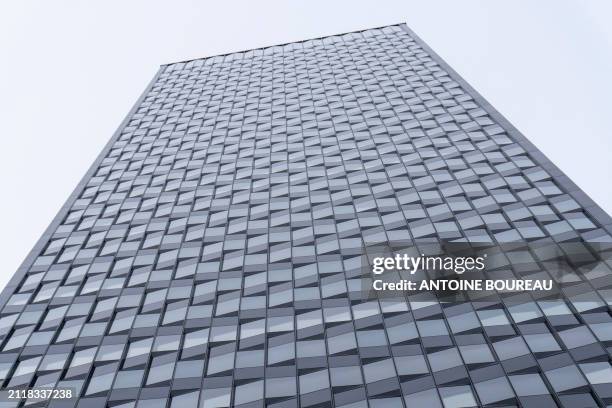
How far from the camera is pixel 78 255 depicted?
164 feet

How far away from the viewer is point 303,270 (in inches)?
1719

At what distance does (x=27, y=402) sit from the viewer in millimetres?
35000

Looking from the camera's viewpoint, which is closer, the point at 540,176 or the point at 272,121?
the point at 540,176

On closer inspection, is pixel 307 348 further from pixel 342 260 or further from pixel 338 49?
pixel 338 49

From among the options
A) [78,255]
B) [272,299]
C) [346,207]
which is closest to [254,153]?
[346,207]

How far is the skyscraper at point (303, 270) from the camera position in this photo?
33.4 m

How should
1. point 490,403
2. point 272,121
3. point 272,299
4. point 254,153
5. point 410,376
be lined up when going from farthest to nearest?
point 272,121, point 254,153, point 272,299, point 410,376, point 490,403

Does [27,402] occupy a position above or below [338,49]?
above

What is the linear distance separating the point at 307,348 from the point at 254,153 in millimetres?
30266

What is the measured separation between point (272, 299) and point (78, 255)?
17845 mm

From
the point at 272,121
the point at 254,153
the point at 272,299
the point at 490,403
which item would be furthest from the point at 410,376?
the point at 272,121

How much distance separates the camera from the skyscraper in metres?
33.4

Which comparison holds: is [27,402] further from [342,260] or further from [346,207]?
[346,207]

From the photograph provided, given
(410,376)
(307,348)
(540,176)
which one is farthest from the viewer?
(540,176)
